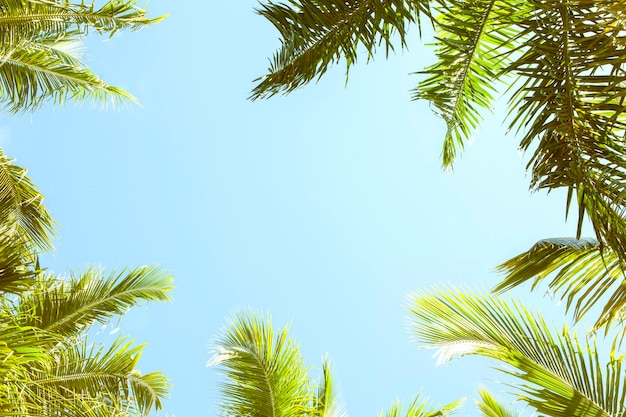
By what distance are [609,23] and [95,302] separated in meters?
4.72

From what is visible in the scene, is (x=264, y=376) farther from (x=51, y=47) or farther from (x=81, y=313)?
(x=51, y=47)

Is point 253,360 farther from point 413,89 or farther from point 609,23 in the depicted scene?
point 609,23

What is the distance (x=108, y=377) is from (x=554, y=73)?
4.44 metres

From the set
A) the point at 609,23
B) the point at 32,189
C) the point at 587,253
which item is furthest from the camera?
the point at 32,189

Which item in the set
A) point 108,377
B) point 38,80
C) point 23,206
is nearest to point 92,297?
point 108,377

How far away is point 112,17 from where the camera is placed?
15.4 feet

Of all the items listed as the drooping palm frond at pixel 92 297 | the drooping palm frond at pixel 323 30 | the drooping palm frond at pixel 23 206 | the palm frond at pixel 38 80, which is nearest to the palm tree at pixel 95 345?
the drooping palm frond at pixel 92 297

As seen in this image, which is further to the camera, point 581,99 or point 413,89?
point 413,89

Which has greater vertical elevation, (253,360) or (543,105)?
(543,105)

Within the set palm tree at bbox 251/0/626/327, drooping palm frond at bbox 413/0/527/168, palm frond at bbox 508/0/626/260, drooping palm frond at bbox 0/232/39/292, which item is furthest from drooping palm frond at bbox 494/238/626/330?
Result: drooping palm frond at bbox 0/232/39/292

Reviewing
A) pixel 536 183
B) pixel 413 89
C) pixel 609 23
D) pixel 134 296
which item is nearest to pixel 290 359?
pixel 134 296

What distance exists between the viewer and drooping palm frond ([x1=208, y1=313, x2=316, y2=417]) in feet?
16.7

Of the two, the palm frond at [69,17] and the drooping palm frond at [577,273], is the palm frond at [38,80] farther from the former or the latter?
the drooping palm frond at [577,273]

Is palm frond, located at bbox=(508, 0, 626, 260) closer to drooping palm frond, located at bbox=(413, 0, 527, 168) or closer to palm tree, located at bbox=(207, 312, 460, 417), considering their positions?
drooping palm frond, located at bbox=(413, 0, 527, 168)
